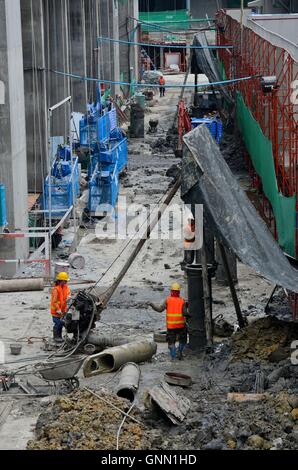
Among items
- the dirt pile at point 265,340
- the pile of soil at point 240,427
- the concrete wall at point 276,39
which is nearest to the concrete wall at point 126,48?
the concrete wall at point 276,39

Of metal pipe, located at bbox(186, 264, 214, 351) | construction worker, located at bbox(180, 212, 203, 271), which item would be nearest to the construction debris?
metal pipe, located at bbox(186, 264, 214, 351)

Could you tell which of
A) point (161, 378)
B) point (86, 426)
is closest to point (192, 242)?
point (161, 378)

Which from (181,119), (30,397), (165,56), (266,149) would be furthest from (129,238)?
(165,56)

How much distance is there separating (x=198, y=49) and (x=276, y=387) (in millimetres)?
29285

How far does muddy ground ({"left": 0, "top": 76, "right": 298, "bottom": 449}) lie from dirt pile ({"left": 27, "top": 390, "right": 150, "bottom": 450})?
14 mm

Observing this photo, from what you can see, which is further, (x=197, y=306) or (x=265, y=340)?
(x=197, y=306)

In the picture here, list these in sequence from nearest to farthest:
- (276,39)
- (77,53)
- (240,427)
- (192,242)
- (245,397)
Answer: (240,427), (245,397), (192,242), (276,39), (77,53)

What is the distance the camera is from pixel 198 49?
41.3 meters

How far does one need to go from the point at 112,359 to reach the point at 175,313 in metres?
1.16

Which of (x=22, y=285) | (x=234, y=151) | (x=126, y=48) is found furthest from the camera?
(x=126, y=48)

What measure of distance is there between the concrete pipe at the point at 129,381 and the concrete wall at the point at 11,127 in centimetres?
924

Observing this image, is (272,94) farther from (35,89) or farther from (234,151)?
(234,151)

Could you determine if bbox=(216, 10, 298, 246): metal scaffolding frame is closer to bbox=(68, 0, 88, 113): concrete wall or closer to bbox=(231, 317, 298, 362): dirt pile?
bbox=(231, 317, 298, 362): dirt pile

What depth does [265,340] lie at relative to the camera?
15289 millimetres
